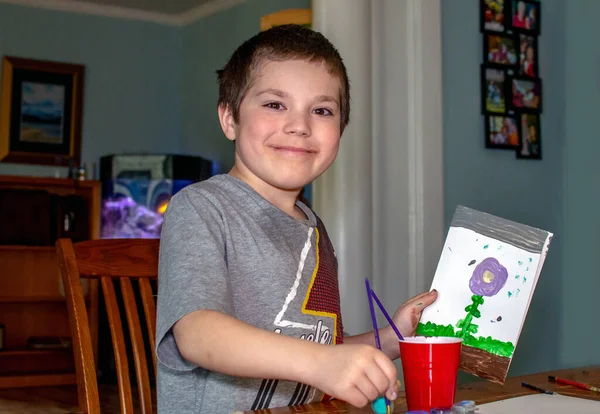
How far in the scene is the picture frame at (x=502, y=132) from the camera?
2572mm

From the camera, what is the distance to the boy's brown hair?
1.14 metres

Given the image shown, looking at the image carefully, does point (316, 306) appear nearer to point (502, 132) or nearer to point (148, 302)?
point (148, 302)

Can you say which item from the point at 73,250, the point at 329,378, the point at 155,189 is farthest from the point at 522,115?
the point at 155,189

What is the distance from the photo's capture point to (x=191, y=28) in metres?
6.22

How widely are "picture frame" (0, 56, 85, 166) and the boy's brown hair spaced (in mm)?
4802

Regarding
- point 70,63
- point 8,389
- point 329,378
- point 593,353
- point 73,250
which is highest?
point 70,63

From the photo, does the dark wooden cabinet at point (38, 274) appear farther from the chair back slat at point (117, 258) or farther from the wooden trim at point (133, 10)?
the chair back slat at point (117, 258)

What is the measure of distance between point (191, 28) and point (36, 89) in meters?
1.26

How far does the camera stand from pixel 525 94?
8.68 ft

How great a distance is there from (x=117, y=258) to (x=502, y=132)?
65.1 inches

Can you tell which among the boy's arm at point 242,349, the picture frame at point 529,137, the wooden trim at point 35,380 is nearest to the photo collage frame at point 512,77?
the picture frame at point 529,137

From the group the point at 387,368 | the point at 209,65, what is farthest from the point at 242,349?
the point at 209,65

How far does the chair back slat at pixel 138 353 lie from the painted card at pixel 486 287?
0.45 metres

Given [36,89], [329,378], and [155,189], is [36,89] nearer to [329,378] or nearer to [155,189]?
[155,189]
